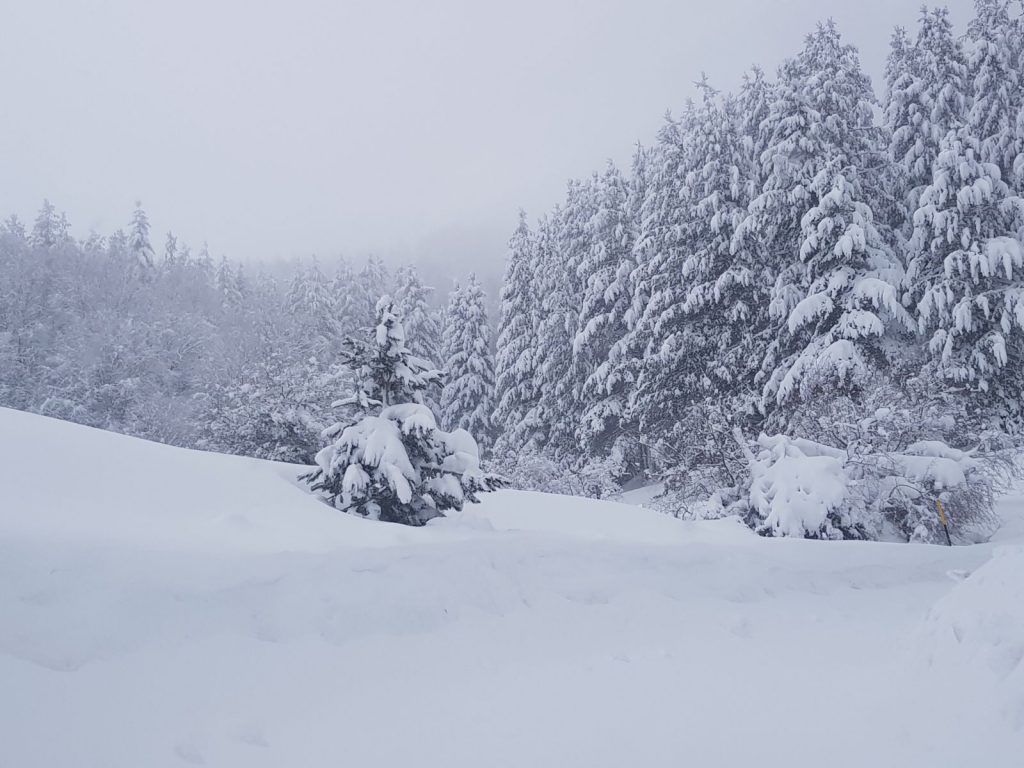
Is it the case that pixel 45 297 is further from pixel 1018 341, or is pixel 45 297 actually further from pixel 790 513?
pixel 1018 341

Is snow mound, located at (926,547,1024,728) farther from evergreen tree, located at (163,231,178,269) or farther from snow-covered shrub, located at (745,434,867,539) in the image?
evergreen tree, located at (163,231,178,269)

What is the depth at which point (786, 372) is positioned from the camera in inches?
670

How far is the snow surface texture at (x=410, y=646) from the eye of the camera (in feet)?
10.2

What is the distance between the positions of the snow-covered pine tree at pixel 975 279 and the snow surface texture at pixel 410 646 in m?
12.5

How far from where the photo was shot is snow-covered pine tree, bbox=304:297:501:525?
7430 mm

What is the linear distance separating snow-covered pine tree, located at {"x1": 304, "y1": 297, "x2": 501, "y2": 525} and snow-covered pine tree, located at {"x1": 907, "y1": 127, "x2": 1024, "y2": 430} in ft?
45.8

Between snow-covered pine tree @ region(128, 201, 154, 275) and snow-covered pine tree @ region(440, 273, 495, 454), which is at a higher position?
snow-covered pine tree @ region(128, 201, 154, 275)

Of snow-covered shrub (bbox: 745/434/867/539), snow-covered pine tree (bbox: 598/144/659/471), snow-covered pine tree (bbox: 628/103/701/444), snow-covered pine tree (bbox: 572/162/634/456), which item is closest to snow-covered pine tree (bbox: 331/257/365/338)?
snow-covered pine tree (bbox: 572/162/634/456)

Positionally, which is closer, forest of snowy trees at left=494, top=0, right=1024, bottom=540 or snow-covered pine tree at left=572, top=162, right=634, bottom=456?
forest of snowy trees at left=494, top=0, right=1024, bottom=540

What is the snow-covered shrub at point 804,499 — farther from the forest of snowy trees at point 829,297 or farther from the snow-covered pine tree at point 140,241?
the snow-covered pine tree at point 140,241

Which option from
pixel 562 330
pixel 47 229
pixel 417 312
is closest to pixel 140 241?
pixel 47 229

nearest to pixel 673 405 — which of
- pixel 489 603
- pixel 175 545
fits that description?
pixel 489 603

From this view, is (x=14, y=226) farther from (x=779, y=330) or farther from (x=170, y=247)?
(x=779, y=330)

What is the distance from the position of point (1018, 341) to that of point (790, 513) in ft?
39.2
